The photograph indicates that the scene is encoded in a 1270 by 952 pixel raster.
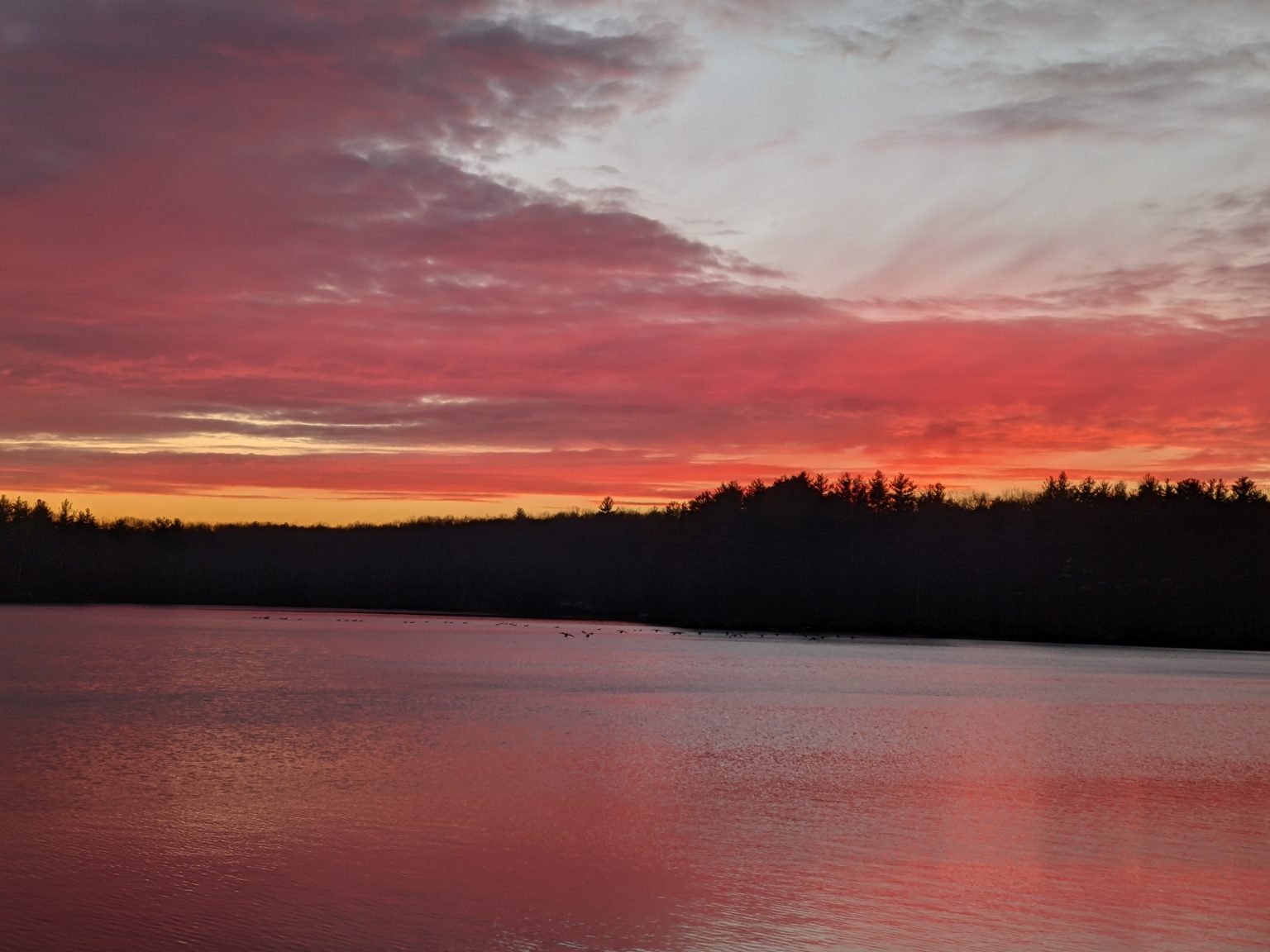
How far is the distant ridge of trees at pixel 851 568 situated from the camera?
98.6 meters

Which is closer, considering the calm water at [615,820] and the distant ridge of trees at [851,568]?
the calm water at [615,820]

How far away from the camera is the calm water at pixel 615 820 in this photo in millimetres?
12094

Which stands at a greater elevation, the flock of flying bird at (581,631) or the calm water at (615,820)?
the calm water at (615,820)

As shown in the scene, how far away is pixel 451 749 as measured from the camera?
2528 centimetres

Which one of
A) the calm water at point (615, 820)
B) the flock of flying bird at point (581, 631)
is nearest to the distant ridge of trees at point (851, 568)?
the flock of flying bird at point (581, 631)

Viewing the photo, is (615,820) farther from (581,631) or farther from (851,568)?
(851,568)

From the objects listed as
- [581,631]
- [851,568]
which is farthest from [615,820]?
[851,568]

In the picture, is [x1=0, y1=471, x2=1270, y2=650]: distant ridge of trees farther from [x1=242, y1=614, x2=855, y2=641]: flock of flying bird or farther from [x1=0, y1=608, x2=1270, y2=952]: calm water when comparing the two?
[x1=0, y1=608, x2=1270, y2=952]: calm water

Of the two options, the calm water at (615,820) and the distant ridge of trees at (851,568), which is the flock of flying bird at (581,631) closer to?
the distant ridge of trees at (851,568)

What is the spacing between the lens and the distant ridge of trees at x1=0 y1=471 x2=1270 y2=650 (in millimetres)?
98625

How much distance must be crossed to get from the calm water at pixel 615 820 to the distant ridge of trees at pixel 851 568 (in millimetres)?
61706

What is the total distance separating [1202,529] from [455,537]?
125526 mm

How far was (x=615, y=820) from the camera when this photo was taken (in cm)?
1784

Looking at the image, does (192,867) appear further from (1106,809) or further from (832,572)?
(832,572)
